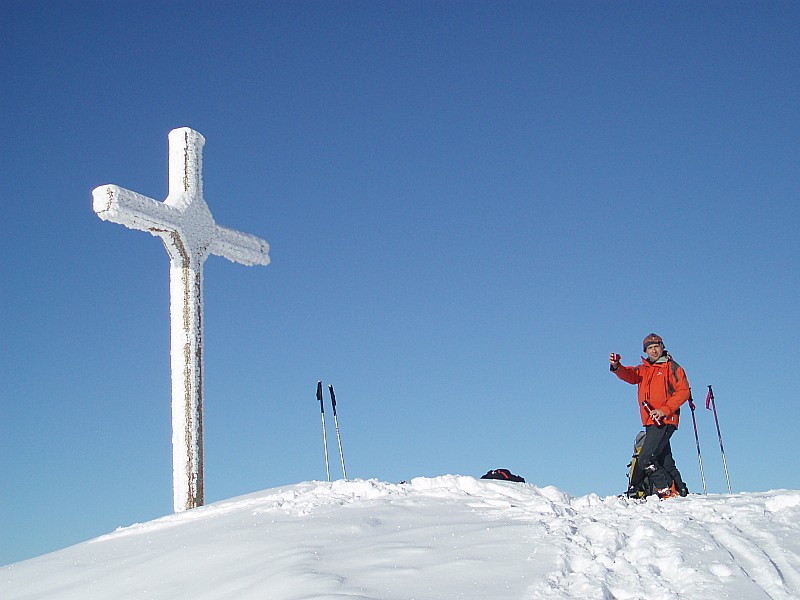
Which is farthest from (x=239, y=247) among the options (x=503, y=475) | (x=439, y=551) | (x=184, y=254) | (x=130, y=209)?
(x=439, y=551)

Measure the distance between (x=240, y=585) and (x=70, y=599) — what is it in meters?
1.25

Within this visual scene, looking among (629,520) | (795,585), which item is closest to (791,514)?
(629,520)

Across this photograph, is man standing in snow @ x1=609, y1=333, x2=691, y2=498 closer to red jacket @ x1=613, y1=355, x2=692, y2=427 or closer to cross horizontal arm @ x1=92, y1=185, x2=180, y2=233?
red jacket @ x1=613, y1=355, x2=692, y2=427

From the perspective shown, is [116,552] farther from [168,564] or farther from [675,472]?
[675,472]

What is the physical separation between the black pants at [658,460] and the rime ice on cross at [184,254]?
5.07 m

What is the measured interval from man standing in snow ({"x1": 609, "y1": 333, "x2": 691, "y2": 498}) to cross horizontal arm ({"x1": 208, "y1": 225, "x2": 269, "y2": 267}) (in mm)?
4902

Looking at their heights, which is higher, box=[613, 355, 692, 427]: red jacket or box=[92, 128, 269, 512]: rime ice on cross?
box=[92, 128, 269, 512]: rime ice on cross

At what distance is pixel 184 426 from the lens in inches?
385

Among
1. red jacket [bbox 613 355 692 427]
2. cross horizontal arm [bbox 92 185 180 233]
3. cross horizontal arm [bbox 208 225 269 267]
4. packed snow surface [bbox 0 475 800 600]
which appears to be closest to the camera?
packed snow surface [bbox 0 475 800 600]

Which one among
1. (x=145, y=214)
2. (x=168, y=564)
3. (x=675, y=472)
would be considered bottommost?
(x=168, y=564)

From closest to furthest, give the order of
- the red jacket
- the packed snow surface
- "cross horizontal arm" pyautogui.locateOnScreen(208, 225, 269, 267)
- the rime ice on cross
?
the packed snow surface → the rime ice on cross → the red jacket → "cross horizontal arm" pyautogui.locateOnScreen(208, 225, 269, 267)

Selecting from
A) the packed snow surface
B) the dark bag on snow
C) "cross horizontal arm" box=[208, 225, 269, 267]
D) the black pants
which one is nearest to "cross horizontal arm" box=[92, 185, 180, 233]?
"cross horizontal arm" box=[208, 225, 269, 267]

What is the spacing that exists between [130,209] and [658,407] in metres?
6.40

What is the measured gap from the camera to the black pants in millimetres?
9875
